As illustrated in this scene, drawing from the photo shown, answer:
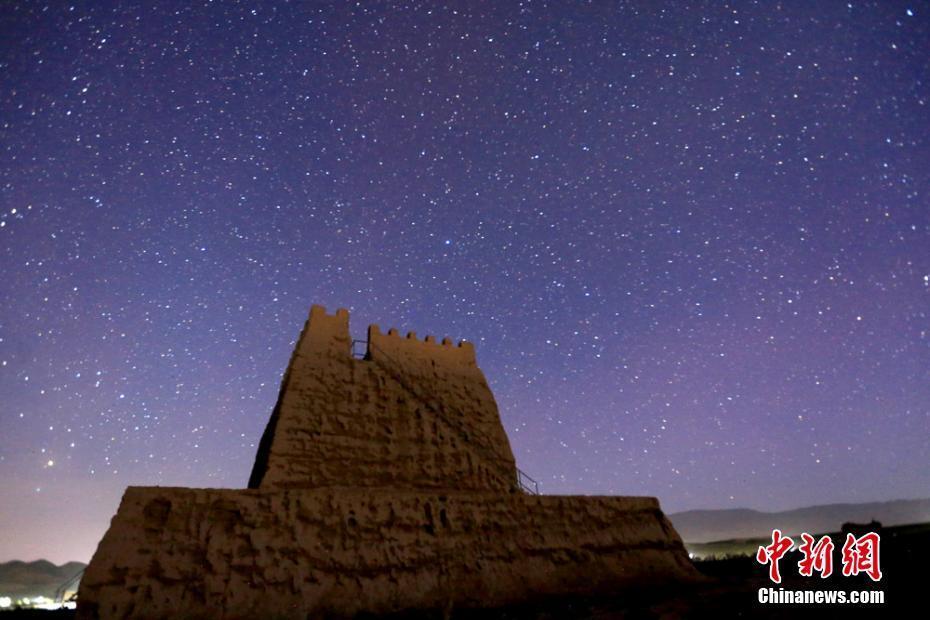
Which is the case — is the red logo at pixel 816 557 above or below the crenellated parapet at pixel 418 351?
below

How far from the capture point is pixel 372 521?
917 centimetres

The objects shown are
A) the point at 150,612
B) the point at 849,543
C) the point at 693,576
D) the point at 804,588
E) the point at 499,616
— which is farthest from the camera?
the point at 693,576

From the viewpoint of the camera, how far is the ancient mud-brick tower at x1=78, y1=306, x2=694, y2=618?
7480 mm

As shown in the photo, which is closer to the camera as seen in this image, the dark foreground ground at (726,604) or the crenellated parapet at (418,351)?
the dark foreground ground at (726,604)

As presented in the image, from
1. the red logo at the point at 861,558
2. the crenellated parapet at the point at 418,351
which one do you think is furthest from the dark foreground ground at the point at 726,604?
the crenellated parapet at the point at 418,351

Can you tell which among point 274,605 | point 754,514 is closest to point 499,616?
point 274,605

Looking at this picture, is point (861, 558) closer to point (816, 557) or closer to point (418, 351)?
point (816, 557)

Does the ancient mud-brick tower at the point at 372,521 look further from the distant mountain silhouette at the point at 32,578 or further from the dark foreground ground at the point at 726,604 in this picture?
the distant mountain silhouette at the point at 32,578

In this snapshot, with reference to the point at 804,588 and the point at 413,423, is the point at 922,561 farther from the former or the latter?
the point at 413,423

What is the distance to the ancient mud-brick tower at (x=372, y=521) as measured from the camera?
7.48 metres

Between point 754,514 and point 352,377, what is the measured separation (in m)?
204

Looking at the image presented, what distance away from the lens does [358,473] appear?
11.4m

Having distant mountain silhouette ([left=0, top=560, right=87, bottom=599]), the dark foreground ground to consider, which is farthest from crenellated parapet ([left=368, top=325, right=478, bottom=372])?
distant mountain silhouette ([left=0, top=560, right=87, bottom=599])

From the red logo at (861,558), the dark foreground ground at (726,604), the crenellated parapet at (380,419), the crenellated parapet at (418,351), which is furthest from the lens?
the crenellated parapet at (418,351)
